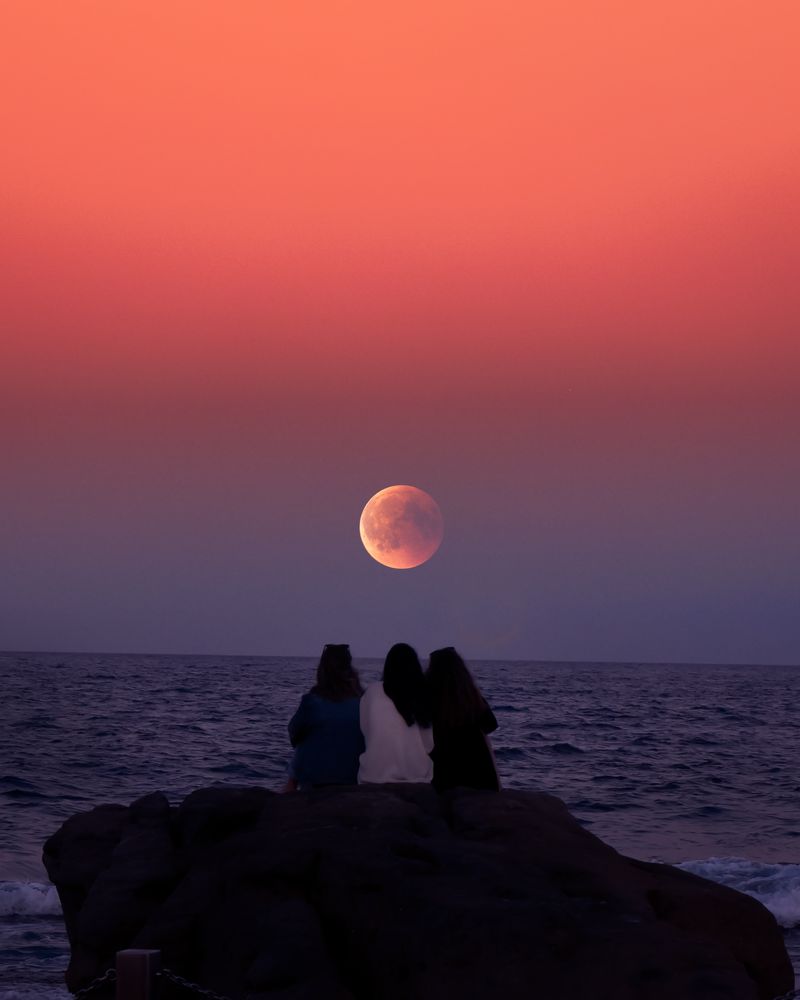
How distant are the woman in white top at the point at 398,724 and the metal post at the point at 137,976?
7.58 feet

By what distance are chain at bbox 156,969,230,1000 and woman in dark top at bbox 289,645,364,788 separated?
2.06 meters

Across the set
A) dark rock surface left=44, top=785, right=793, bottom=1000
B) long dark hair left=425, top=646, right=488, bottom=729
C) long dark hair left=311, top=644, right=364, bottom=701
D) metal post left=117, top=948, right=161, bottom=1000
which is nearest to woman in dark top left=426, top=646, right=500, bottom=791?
long dark hair left=425, top=646, right=488, bottom=729

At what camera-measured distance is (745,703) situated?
67438mm

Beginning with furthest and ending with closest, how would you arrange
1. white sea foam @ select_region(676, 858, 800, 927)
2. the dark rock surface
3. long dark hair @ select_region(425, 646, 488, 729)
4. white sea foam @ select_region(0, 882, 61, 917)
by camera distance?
white sea foam @ select_region(676, 858, 800, 927) < white sea foam @ select_region(0, 882, 61, 917) < long dark hair @ select_region(425, 646, 488, 729) < the dark rock surface

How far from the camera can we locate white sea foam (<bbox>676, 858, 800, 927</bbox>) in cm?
1574

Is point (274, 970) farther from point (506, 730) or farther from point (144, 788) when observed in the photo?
point (506, 730)

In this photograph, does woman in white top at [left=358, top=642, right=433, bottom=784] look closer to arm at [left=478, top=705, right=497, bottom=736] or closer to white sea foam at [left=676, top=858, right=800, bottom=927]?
arm at [left=478, top=705, right=497, bottom=736]

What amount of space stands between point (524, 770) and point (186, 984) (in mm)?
26769

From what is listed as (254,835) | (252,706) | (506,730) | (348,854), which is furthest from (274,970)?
(252,706)

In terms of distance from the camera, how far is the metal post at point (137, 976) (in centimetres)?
595

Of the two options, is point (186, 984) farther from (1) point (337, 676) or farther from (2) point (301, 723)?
(1) point (337, 676)

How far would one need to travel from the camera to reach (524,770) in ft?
105

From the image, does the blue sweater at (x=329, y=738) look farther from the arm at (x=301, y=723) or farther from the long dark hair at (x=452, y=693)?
the long dark hair at (x=452, y=693)

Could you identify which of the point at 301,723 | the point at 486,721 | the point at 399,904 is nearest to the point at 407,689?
the point at 486,721
